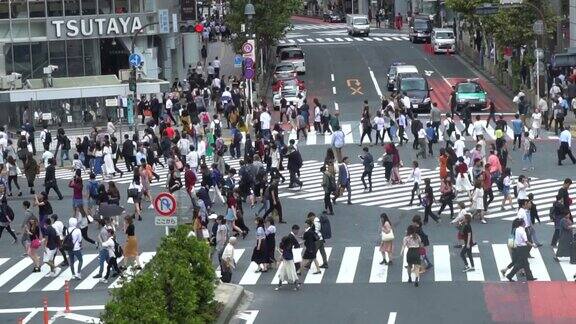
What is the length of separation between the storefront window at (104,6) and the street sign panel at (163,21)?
2385 mm

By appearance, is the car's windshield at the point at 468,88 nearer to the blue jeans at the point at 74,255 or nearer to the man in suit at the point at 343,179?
the man in suit at the point at 343,179

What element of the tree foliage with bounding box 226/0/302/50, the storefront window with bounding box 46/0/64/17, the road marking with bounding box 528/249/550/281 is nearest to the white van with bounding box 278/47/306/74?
the tree foliage with bounding box 226/0/302/50

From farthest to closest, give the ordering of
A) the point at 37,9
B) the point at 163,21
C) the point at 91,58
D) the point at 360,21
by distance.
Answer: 1. the point at 360,21
2. the point at 91,58
3. the point at 163,21
4. the point at 37,9

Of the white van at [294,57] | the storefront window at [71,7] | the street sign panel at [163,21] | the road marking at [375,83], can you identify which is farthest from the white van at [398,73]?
the storefront window at [71,7]

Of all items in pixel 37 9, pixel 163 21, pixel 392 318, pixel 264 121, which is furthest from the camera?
pixel 163 21

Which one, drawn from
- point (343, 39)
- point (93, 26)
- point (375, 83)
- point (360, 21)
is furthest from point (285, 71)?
point (360, 21)

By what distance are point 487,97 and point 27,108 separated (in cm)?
2056

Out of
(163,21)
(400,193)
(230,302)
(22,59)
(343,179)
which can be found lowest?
(230,302)

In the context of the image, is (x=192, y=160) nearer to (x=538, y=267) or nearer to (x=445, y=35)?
(x=538, y=267)

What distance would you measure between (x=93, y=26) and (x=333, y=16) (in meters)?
63.7

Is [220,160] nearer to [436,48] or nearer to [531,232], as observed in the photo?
[531,232]

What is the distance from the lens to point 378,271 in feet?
98.4

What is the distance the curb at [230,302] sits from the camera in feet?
83.9

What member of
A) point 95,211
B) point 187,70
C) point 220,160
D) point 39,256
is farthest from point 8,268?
point 187,70
